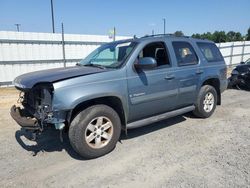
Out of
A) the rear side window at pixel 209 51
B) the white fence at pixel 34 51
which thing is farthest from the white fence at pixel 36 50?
the rear side window at pixel 209 51

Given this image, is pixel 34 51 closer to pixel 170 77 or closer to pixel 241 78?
pixel 170 77

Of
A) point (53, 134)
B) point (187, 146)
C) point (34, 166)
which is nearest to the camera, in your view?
point (34, 166)

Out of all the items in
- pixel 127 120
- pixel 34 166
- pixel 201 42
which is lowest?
pixel 34 166

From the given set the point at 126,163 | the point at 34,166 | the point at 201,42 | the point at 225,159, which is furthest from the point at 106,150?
the point at 201,42

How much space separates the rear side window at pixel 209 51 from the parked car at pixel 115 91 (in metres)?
0.11

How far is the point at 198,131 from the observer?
5.23m

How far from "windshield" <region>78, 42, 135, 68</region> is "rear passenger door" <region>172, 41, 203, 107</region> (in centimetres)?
109

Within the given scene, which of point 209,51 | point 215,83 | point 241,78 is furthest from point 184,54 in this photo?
point 241,78

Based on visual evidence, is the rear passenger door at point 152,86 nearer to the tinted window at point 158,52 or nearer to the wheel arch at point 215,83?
the tinted window at point 158,52

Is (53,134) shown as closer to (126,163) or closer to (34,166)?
(34,166)

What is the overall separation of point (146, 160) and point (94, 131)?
945 mm

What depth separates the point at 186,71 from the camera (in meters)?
5.34

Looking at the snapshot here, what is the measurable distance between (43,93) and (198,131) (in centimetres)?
319

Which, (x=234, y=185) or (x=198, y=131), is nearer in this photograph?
(x=234, y=185)
